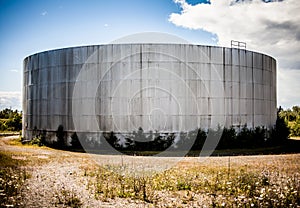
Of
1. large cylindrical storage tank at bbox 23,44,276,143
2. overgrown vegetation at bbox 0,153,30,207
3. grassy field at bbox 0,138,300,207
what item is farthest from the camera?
large cylindrical storage tank at bbox 23,44,276,143

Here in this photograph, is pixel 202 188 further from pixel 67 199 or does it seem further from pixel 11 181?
pixel 11 181

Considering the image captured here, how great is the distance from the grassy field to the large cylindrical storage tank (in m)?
7.10

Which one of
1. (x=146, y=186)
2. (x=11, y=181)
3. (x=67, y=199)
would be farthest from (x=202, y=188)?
(x=11, y=181)

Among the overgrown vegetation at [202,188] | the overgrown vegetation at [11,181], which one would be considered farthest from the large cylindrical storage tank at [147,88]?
the overgrown vegetation at [202,188]

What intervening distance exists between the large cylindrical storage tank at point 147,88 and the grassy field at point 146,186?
7103 mm

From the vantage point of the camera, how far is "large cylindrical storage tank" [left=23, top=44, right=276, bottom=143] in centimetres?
2006

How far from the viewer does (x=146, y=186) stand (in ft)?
30.9

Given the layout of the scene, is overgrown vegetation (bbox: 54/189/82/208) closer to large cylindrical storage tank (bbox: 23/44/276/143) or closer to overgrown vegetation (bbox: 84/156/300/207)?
overgrown vegetation (bbox: 84/156/300/207)

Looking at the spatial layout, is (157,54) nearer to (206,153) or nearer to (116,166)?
(206,153)

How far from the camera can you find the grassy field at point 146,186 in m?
7.73

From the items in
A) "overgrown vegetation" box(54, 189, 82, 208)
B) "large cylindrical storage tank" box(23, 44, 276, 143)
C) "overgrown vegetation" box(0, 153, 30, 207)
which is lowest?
"overgrown vegetation" box(54, 189, 82, 208)

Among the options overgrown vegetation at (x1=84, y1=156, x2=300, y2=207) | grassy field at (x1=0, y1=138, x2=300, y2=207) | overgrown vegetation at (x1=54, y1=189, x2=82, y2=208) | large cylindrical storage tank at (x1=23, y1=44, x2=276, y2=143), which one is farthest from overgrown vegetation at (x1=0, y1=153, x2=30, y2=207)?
large cylindrical storage tank at (x1=23, y1=44, x2=276, y2=143)

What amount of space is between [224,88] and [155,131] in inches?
235

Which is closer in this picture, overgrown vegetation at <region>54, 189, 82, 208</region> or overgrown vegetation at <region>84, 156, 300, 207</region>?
overgrown vegetation at <region>54, 189, 82, 208</region>
